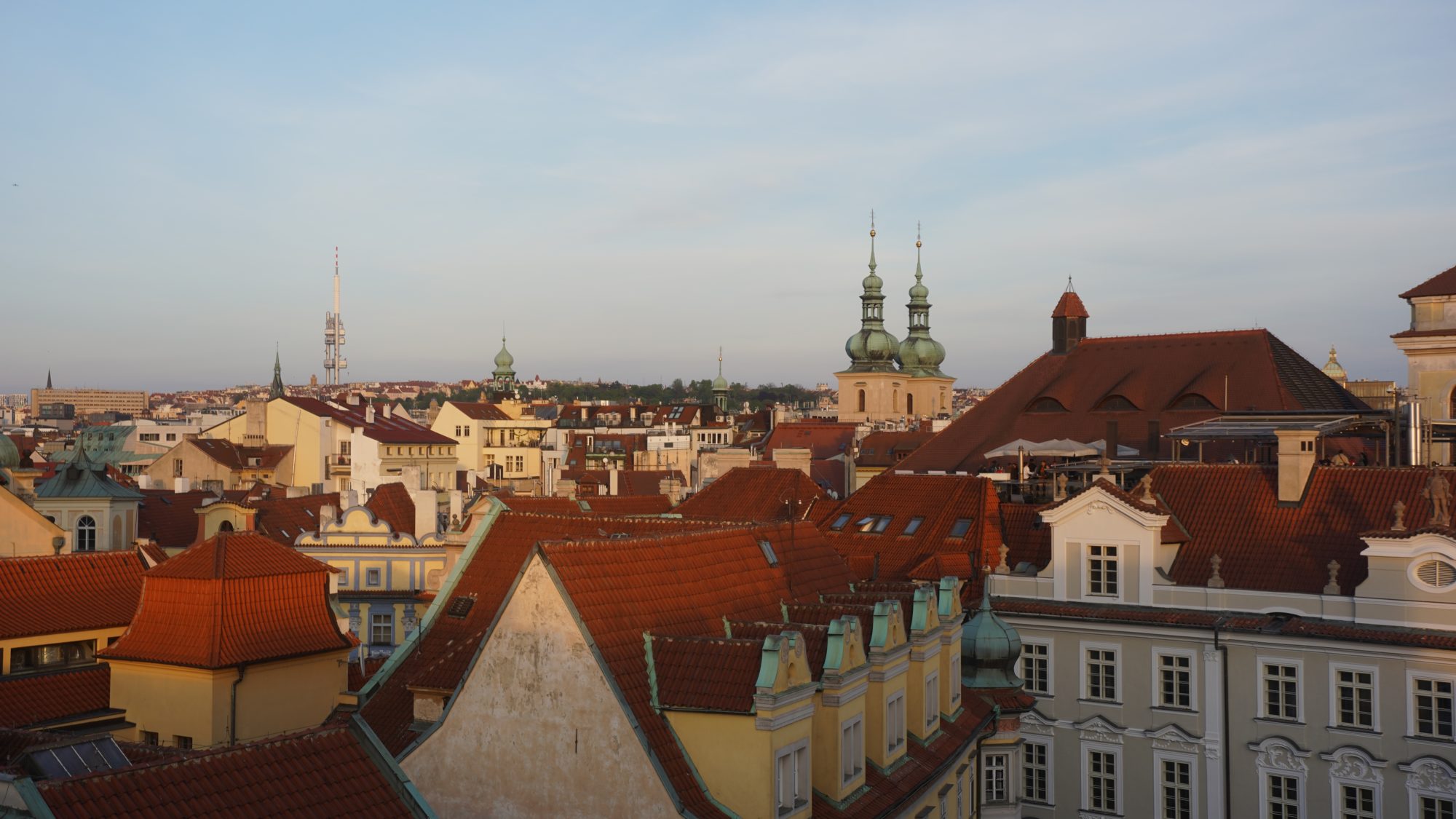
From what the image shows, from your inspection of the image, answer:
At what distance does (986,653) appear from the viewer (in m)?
29.8

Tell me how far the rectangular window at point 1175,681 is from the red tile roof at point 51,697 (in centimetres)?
2462

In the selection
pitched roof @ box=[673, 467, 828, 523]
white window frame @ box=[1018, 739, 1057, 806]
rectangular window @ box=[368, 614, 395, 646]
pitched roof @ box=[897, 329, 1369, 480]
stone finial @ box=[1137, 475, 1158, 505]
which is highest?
pitched roof @ box=[897, 329, 1369, 480]

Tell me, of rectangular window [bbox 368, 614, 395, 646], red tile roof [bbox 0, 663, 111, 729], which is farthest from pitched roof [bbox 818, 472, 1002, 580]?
red tile roof [bbox 0, 663, 111, 729]

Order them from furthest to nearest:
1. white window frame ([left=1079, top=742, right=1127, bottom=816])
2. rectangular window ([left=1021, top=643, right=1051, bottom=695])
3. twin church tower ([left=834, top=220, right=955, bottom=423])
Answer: twin church tower ([left=834, top=220, right=955, bottom=423]) < rectangular window ([left=1021, top=643, right=1051, bottom=695]) < white window frame ([left=1079, top=742, right=1127, bottom=816])

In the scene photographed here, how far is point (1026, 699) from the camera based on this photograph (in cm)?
2959

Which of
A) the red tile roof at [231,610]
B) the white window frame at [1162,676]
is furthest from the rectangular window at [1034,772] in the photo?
the red tile roof at [231,610]

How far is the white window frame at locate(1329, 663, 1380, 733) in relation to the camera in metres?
30.5

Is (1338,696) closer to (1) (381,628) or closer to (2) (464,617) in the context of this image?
(2) (464,617)

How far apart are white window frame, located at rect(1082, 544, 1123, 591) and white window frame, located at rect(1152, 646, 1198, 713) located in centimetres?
188

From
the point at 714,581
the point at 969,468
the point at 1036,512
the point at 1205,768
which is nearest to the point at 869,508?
the point at 1036,512

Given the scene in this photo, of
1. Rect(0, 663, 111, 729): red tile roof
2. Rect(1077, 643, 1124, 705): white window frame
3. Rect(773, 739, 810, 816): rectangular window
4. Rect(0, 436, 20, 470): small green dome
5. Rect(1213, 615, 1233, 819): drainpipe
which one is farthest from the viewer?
Rect(0, 436, 20, 470): small green dome

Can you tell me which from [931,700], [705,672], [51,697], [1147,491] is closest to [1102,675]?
[1147,491]

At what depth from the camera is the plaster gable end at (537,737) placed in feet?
59.8

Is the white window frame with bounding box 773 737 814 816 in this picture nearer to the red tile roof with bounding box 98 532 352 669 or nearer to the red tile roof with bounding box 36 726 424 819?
the red tile roof with bounding box 36 726 424 819
